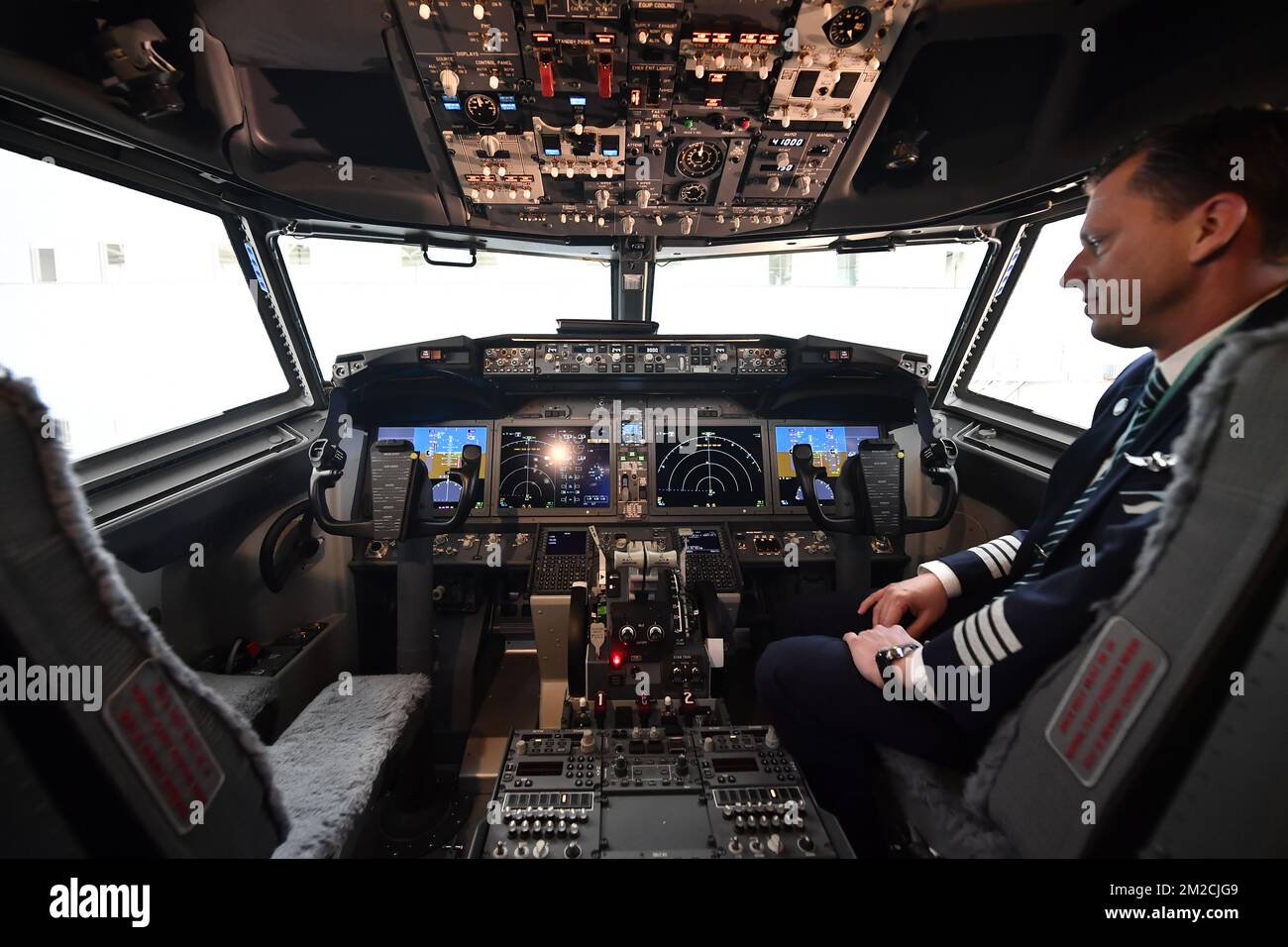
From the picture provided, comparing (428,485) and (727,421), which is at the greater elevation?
(727,421)

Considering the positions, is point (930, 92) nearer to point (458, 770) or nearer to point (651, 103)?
point (651, 103)

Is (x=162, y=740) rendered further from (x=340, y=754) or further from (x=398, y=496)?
(x=398, y=496)

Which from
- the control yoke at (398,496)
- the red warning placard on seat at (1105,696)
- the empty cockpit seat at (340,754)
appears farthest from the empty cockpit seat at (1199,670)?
the control yoke at (398,496)

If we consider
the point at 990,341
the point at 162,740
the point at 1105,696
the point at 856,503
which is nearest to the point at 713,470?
the point at 856,503

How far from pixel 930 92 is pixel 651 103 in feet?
3.98

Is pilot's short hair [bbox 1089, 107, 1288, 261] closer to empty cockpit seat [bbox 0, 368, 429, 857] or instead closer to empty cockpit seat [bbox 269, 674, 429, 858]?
empty cockpit seat [bbox 0, 368, 429, 857]

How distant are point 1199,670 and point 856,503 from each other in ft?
4.73

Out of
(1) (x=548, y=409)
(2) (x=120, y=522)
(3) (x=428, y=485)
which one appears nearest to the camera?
(2) (x=120, y=522)

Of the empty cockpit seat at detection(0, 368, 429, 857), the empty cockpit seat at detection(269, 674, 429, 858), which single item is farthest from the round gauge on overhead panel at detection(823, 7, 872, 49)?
the empty cockpit seat at detection(269, 674, 429, 858)

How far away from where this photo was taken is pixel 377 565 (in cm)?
249

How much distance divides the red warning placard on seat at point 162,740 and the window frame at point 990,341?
302 centimetres

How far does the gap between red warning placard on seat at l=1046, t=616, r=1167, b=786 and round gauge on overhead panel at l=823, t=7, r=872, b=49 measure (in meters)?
2.03

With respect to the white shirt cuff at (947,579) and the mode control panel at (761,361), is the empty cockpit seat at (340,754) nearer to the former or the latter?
the white shirt cuff at (947,579)

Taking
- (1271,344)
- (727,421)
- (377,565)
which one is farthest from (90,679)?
(727,421)
